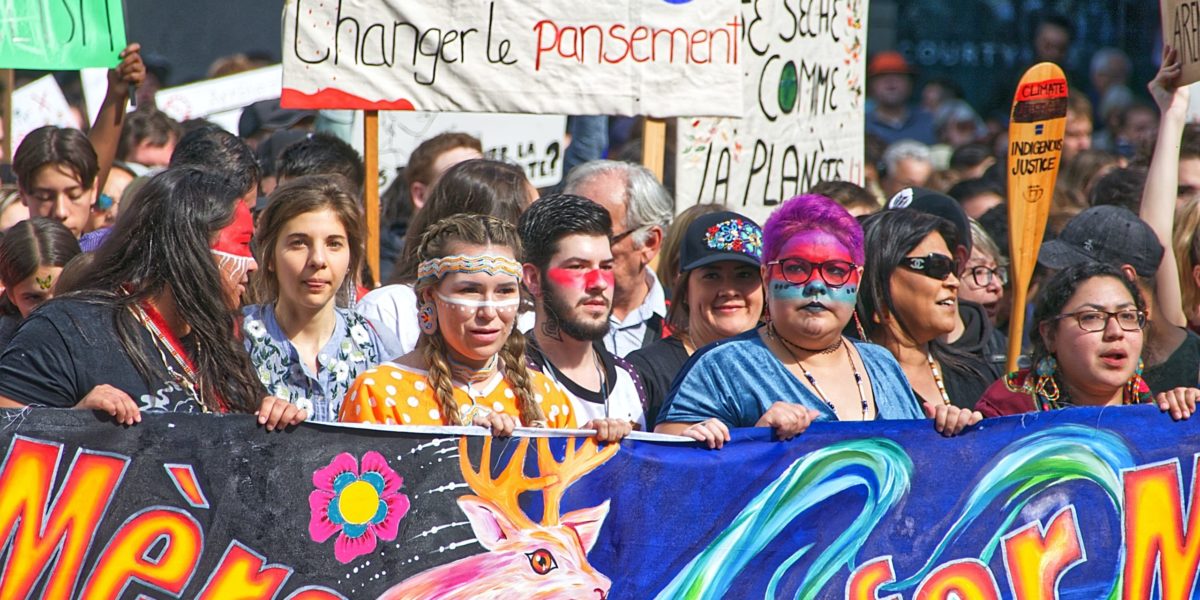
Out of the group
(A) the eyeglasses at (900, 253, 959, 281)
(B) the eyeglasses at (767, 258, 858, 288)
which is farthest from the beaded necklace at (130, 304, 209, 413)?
(A) the eyeglasses at (900, 253, 959, 281)

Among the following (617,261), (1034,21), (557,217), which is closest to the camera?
(557,217)

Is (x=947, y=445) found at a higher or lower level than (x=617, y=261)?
lower

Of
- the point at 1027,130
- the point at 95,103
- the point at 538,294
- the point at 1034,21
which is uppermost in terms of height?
the point at 1034,21

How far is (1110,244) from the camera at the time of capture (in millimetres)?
5418

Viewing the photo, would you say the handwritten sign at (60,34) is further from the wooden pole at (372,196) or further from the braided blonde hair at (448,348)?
the braided blonde hair at (448,348)

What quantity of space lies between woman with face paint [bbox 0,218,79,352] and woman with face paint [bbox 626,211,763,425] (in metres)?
1.78

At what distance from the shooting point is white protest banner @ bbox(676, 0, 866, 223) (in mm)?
6789

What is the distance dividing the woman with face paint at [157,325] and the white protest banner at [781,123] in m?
3.05

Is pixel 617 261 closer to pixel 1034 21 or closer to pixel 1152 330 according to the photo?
pixel 1152 330

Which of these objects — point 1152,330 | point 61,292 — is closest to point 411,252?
point 61,292

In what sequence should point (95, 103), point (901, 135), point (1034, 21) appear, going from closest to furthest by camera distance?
point (95, 103)
point (901, 135)
point (1034, 21)

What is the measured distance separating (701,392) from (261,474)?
106 cm

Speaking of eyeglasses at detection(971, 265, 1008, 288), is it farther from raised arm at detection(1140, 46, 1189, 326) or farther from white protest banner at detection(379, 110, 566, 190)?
white protest banner at detection(379, 110, 566, 190)

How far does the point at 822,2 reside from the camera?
7199 millimetres
